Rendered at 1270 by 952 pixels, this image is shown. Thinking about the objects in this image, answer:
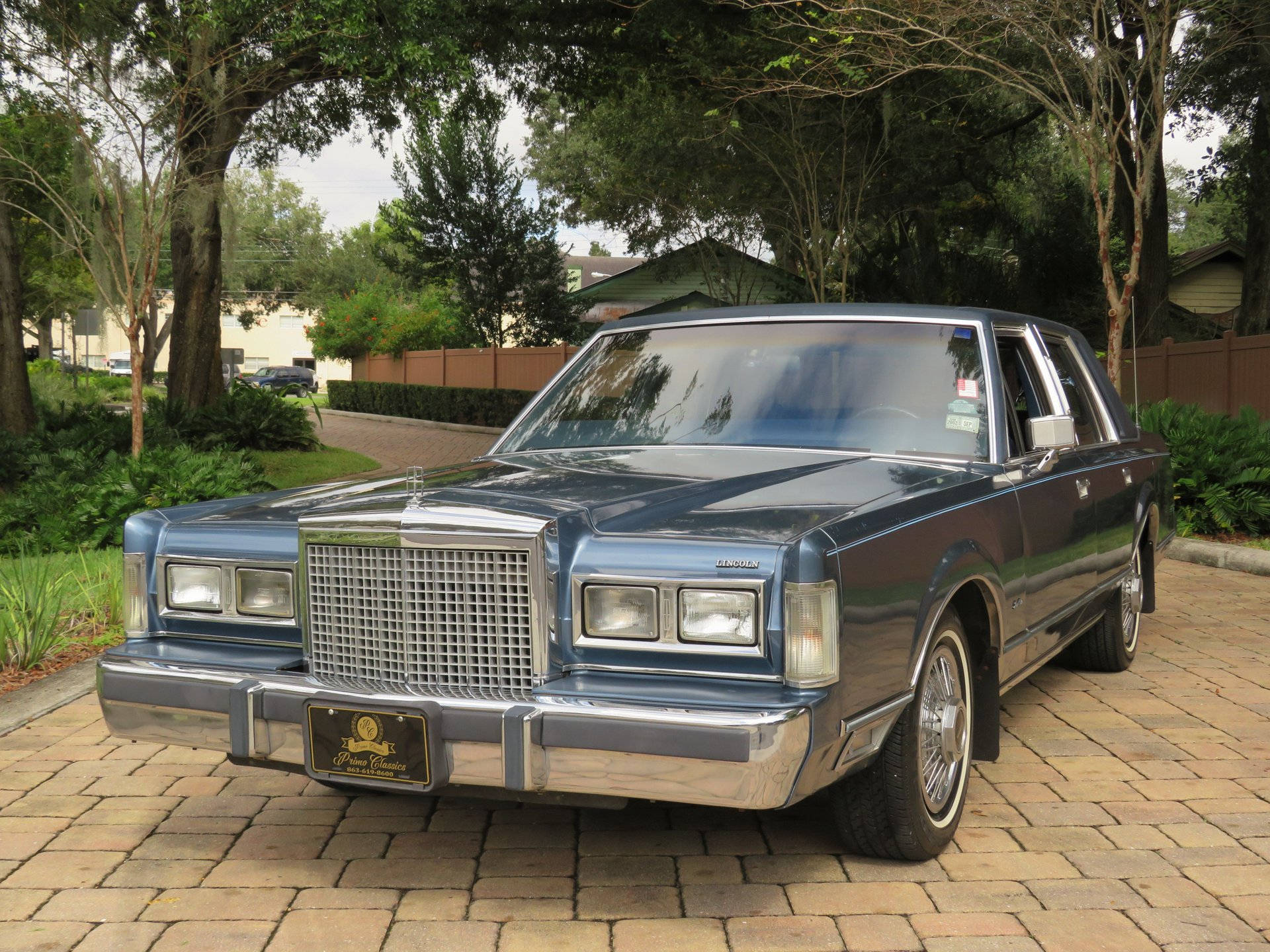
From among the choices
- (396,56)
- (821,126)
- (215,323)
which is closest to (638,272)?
(821,126)

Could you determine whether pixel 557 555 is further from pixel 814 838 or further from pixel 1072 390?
pixel 1072 390

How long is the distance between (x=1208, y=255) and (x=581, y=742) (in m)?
41.0

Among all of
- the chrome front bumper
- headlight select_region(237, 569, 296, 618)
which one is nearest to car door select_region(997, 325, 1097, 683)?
the chrome front bumper

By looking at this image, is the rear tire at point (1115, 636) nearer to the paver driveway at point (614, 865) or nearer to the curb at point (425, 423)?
the paver driveway at point (614, 865)

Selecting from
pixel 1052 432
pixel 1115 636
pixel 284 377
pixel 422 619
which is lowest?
pixel 1115 636

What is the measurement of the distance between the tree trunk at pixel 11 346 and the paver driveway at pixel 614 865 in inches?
406

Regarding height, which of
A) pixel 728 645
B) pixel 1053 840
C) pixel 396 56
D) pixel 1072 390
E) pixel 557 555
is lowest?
pixel 1053 840

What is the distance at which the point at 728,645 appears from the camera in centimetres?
323

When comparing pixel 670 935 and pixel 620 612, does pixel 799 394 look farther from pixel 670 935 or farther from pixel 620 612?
pixel 670 935

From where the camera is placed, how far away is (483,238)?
36.5 metres

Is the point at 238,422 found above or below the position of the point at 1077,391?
below

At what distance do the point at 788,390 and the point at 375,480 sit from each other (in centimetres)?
152

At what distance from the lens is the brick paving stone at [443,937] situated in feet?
11.1

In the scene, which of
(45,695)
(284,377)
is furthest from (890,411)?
(284,377)
